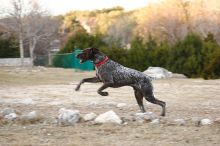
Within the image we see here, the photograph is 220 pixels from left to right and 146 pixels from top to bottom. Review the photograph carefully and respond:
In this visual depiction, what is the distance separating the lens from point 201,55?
34.6 m

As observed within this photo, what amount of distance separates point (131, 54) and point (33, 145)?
31.2m

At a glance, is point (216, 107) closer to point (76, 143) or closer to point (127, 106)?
point (127, 106)

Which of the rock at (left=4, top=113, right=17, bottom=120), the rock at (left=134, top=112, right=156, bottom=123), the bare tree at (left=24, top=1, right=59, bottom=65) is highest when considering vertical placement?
the bare tree at (left=24, top=1, right=59, bottom=65)

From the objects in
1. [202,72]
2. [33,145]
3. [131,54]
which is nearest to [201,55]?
[202,72]

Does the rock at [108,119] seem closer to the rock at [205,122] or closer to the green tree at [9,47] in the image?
the rock at [205,122]

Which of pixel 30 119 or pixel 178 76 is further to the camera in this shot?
pixel 178 76

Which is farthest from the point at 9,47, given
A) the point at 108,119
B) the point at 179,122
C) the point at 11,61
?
the point at 179,122

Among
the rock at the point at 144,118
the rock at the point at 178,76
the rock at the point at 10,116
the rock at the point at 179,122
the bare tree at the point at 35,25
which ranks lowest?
the rock at the point at 178,76

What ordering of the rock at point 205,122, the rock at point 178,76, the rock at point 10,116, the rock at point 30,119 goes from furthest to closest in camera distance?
the rock at point 178,76
the rock at point 10,116
the rock at point 30,119
the rock at point 205,122

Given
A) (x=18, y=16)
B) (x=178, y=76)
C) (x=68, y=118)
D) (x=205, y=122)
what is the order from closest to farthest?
(x=205, y=122)
(x=68, y=118)
(x=178, y=76)
(x=18, y=16)

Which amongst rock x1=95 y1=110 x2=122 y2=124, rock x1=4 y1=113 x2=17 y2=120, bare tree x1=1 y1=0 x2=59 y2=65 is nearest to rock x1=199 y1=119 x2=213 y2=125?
rock x1=95 y1=110 x2=122 y2=124

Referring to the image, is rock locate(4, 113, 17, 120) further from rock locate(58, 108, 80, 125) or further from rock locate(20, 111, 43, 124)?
rock locate(58, 108, 80, 125)

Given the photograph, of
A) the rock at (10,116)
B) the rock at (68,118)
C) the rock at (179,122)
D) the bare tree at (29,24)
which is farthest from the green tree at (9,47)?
the rock at (179,122)

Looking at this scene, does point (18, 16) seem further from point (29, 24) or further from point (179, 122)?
point (179, 122)
